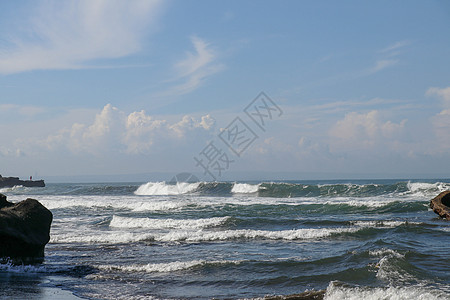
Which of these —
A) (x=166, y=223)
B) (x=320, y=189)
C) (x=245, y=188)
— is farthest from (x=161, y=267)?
(x=245, y=188)

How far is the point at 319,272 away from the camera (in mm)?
9484

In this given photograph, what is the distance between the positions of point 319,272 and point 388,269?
1381mm

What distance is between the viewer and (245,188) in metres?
46.4

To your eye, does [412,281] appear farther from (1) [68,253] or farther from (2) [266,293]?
(1) [68,253]

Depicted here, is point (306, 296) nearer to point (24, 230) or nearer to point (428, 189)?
point (24, 230)

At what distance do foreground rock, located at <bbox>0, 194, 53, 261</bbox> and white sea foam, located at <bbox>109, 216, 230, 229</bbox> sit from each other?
761 centimetres

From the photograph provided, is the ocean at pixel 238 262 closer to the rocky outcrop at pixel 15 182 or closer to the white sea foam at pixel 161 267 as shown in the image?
the white sea foam at pixel 161 267

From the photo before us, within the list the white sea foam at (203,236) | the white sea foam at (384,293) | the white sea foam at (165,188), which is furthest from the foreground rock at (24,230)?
the white sea foam at (165,188)

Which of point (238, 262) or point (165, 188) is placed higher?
point (165, 188)

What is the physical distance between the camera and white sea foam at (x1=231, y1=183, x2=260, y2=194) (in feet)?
149

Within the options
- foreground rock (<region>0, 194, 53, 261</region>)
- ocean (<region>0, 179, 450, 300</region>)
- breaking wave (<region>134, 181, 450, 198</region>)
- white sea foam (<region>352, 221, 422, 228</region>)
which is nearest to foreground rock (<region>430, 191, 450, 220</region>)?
ocean (<region>0, 179, 450, 300</region>)

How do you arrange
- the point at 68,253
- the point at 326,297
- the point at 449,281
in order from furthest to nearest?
1. the point at 68,253
2. the point at 449,281
3. the point at 326,297

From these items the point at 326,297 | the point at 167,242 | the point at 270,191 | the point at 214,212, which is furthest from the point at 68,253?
the point at 270,191

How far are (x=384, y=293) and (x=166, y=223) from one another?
13153mm
